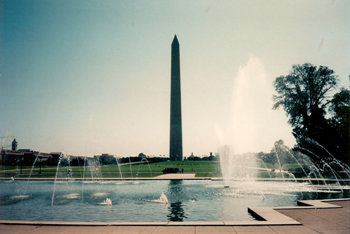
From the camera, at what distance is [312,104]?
Result: 3797 cm

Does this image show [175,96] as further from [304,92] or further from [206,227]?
[206,227]

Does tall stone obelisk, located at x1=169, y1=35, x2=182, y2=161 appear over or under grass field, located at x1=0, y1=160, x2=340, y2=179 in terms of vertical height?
over

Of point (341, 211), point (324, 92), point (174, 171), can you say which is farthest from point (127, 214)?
point (324, 92)

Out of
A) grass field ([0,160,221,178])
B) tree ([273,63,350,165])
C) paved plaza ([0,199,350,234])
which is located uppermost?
tree ([273,63,350,165])

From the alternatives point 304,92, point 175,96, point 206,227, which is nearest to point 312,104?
point 304,92

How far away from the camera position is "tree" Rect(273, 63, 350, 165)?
3409 cm

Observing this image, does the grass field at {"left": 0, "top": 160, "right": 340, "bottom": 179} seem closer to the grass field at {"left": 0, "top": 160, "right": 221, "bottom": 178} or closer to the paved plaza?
the grass field at {"left": 0, "top": 160, "right": 221, "bottom": 178}

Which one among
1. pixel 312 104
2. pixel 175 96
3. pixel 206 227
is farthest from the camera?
pixel 175 96

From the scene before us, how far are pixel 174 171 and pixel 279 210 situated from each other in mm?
25986

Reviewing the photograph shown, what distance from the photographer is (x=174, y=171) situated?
35.6m

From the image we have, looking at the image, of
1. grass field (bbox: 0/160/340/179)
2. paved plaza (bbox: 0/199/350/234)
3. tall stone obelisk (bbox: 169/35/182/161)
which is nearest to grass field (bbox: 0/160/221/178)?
grass field (bbox: 0/160/340/179)

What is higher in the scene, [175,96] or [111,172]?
[175,96]

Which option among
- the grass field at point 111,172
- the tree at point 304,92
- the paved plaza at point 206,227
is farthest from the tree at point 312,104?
the paved plaza at point 206,227

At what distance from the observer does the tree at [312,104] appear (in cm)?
3409
